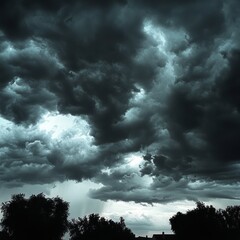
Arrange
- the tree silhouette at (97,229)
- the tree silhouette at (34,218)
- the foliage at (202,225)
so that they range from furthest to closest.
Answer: the tree silhouette at (97,229)
the foliage at (202,225)
the tree silhouette at (34,218)

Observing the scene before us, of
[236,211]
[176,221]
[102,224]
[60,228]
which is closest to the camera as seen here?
[60,228]

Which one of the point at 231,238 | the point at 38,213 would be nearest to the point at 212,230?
the point at 231,238

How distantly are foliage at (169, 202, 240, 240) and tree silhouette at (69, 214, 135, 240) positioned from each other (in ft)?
84.2

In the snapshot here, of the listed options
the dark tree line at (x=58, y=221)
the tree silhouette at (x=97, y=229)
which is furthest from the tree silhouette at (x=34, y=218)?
the tree silhouette at (x=97, y=229)

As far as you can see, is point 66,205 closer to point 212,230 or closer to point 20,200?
point 20,200

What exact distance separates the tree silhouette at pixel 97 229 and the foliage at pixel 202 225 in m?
25.7

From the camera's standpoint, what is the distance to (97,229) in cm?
12544

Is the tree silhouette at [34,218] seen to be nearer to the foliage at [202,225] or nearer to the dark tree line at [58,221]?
the dark tree line at [58,221]

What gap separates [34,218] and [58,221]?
852cm

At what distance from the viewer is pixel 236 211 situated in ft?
390

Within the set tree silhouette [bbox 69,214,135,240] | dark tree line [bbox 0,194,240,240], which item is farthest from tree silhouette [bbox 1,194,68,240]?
tree silhouette [bbox 69,214,135,240]

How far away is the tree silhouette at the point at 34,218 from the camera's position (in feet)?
293

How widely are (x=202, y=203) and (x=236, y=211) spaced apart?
16.4 metres

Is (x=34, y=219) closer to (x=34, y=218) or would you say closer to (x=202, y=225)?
(x=34, y=218)
